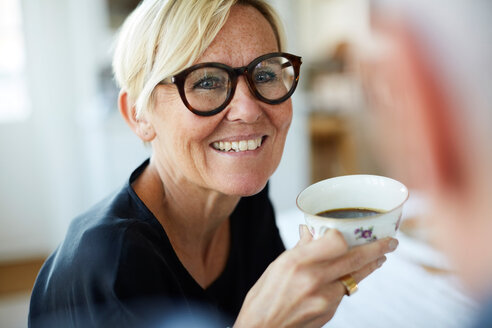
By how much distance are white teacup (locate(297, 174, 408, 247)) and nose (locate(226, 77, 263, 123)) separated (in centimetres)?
17

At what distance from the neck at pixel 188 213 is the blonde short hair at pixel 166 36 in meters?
0.18

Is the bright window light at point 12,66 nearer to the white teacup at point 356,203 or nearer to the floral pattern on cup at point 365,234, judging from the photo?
the white teacup at point 356,203

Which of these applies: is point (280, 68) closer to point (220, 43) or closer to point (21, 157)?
point (220, 43)

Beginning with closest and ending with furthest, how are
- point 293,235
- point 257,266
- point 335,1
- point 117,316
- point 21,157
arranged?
point 117,316
point 257,266
point 293,235
point 21,157
point 335,1

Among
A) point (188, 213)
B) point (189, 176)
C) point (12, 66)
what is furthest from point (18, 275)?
point (189, 176)

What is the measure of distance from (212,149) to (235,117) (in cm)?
9

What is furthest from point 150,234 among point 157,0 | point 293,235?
point 293,235

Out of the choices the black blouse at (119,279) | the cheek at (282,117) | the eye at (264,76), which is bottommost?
the black blouse at (119,279)

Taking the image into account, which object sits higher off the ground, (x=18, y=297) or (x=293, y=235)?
(x=293, y=235)

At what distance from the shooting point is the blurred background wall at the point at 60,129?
110 inches

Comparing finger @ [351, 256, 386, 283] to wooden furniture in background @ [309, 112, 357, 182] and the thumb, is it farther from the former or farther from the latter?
wooden furniture in background @ [309, 112, 357, 182]

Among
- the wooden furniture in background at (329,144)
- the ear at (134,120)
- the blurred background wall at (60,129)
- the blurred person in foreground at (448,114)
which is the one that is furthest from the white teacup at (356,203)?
the wooden furniture in background at (329,144)

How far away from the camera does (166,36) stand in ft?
2.66

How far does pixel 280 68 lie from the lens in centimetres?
87
